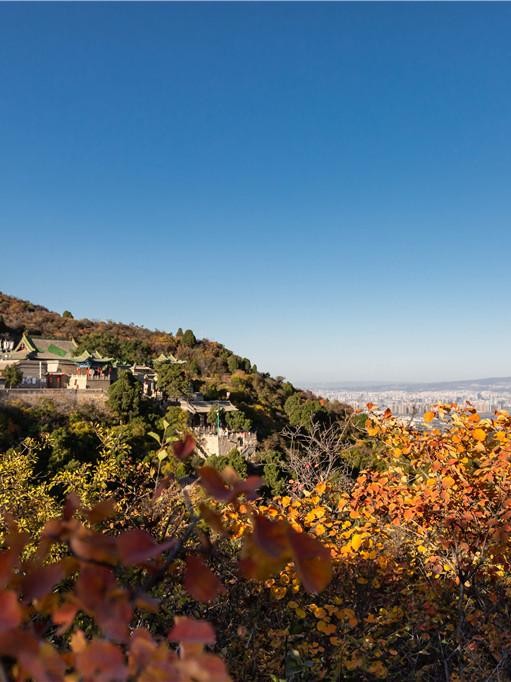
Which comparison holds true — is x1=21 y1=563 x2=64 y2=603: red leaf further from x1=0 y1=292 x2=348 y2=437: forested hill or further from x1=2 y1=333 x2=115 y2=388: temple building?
x1=2 y1=333 x2=115 y2=388: temple building

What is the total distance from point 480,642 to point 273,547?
398 centimetres

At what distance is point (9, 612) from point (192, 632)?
1.09 feet

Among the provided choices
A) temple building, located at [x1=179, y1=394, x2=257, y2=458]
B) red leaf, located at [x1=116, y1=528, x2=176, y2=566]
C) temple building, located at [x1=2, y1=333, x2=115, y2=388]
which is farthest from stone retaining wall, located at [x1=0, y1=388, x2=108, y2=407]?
red leaf, located at [x1=116, y1=528, x2=176, y2=566]

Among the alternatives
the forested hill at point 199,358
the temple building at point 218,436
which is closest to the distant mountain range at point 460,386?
the forested hill at point 199,358

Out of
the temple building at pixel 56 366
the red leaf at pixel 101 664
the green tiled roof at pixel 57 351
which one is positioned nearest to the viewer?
the red leaf at pixel 101 664

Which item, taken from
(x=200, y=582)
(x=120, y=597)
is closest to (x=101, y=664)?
(x=120, y=597)

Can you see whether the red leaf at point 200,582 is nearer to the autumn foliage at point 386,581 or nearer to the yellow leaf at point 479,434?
the autumn foliage at point 386,581

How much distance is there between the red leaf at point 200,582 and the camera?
1.03 metres

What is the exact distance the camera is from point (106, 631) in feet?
2.71

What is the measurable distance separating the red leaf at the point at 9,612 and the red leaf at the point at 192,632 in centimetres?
28

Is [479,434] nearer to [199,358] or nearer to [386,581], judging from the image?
[386,581]

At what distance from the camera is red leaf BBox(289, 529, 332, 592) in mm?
867

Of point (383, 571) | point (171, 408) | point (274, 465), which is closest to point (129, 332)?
point (171, 408)

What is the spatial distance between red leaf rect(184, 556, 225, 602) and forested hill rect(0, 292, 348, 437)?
2290cm
